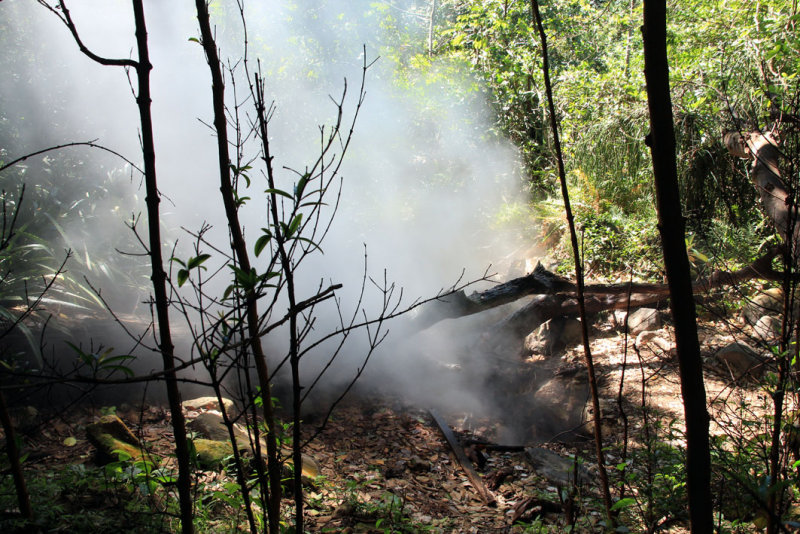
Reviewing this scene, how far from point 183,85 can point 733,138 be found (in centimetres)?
1064

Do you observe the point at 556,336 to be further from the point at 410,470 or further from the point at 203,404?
the point at 203,404

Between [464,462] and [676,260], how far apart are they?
137 inches

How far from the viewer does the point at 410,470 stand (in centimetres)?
375

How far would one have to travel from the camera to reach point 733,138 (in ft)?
15.6

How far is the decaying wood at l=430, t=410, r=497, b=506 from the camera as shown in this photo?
10.9 feet

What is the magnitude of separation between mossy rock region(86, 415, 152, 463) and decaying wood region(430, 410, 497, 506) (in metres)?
2.30

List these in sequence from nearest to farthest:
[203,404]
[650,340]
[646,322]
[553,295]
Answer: [203,404] → [650,340] → [646,322] → [553,295]

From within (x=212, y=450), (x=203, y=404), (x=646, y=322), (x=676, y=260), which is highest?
(x=646, y=322)

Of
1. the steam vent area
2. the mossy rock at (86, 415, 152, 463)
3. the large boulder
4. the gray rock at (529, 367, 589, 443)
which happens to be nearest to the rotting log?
the steam vent area

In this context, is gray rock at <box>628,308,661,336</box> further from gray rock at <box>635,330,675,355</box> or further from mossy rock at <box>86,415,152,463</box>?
mossy rock at <box>86,415,152,463</box>

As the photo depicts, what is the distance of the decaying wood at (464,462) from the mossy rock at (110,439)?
7.55ft

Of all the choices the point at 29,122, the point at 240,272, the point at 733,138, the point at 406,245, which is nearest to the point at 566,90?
the point at 733,138

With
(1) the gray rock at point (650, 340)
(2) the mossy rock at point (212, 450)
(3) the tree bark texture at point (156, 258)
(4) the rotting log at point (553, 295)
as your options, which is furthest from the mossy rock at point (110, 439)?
(1) the gray rock at point (650, 340)

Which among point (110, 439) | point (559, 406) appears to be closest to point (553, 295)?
point (559, 406)
